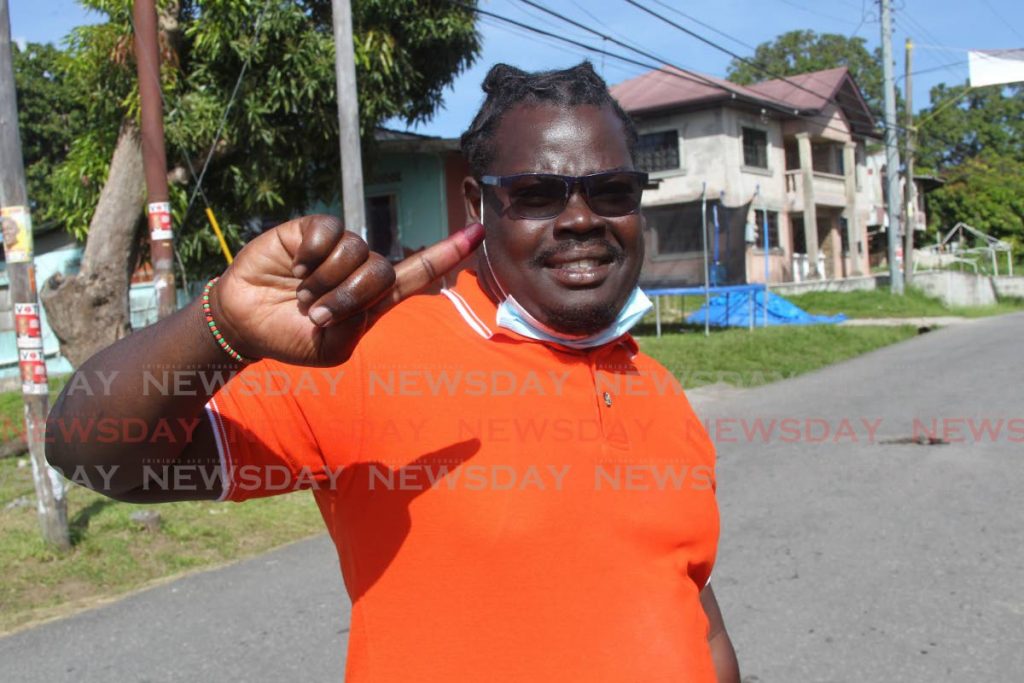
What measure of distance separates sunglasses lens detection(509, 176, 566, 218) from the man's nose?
14 mm

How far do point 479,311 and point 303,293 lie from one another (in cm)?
61

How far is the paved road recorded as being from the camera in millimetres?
3818

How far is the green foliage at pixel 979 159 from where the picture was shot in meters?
31.8

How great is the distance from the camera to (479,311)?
65.9 inches

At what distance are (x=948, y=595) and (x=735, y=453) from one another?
331cm

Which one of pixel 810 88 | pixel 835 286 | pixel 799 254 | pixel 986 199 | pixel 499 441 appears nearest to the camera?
pixel 499 441

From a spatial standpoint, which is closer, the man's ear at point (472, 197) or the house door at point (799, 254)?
the man's ear at point (472, 197)

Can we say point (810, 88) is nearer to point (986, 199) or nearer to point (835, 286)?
point (835, 286)

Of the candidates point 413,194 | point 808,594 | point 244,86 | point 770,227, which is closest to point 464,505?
point 808,594

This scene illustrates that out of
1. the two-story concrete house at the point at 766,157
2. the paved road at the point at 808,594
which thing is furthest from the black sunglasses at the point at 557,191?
the two-story concrete house at the point at 766,157

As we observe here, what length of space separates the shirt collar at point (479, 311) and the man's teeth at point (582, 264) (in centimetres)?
14

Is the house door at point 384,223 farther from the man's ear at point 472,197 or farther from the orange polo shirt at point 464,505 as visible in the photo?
the orange polo shirt at point 464,505

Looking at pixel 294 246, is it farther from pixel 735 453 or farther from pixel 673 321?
pixel 673 321

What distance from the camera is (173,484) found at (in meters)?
1.44
